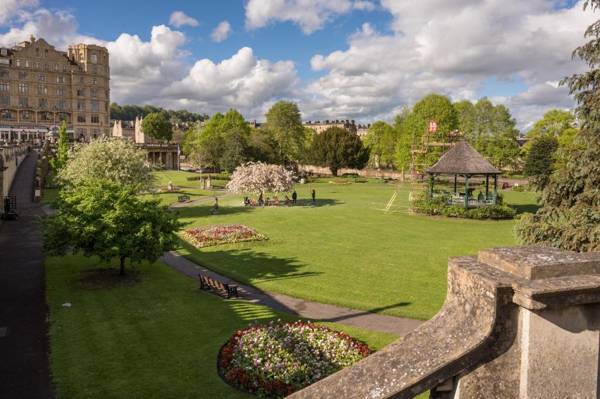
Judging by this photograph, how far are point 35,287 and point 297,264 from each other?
11680 millimetres

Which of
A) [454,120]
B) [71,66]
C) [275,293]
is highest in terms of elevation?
[71,66]

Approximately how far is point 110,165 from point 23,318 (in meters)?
24.8

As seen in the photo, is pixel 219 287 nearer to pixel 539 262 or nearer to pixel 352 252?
pixel 352 252

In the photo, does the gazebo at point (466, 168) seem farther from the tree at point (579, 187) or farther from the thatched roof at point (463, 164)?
the tree at point (579, 187)

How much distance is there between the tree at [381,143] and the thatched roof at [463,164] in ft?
177

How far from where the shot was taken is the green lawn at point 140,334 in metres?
11.2

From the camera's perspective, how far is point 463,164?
1629 inches

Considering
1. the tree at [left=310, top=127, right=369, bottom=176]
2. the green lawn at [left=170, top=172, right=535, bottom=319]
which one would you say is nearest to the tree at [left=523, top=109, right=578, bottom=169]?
the tree at [left=310, top=127, right=369, bottom=176]

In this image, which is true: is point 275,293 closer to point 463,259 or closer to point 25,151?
point 463,259

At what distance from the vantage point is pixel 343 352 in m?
12.3

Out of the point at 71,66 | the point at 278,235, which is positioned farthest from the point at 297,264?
the point at 71,66

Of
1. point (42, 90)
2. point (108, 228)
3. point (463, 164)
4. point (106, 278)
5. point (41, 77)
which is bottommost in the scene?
→ point (106, 278)

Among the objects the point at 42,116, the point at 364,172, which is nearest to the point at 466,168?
the point at 364,172

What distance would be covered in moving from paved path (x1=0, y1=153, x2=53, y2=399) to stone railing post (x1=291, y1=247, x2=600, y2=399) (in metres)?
10.2
